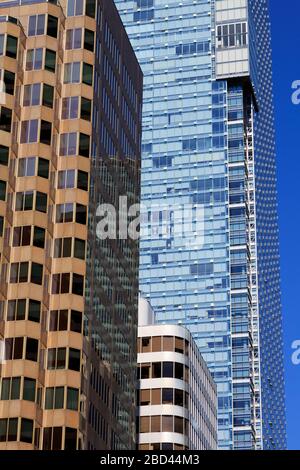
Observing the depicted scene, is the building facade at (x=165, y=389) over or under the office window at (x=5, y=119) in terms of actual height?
under

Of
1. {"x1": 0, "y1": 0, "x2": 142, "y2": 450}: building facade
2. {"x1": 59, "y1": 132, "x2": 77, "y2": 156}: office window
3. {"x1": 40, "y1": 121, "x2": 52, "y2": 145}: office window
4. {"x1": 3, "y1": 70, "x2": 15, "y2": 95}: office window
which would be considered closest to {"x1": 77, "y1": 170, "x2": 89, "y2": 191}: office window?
{"x1": 0, "y1": 0, "x2": 142, "y2": 450}: building facade

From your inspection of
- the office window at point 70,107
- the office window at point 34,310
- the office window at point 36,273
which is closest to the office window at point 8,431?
the office window at point 34,310

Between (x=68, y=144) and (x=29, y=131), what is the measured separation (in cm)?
477

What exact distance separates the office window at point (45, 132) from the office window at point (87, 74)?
23.8ft

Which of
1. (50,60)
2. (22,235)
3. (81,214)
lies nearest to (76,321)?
(22,235)

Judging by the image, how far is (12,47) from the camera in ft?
420

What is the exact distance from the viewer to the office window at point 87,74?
128 metres

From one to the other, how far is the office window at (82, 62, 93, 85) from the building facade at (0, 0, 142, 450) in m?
0.12

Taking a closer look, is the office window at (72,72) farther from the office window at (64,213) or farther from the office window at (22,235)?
the office window at (22,235)

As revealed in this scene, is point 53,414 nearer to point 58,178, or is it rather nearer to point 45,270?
point 45,270

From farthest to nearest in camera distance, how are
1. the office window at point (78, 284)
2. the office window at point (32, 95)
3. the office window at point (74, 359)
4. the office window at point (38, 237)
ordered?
the office window at point (32, 95)
the office window at point (38, 237)
the office window at point (78, 284)
the office window at point (74, 359)

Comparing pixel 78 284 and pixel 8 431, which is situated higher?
pixel 78 284

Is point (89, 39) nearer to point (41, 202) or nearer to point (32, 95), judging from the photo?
point (32, 95)

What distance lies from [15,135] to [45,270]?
56.5 ft
